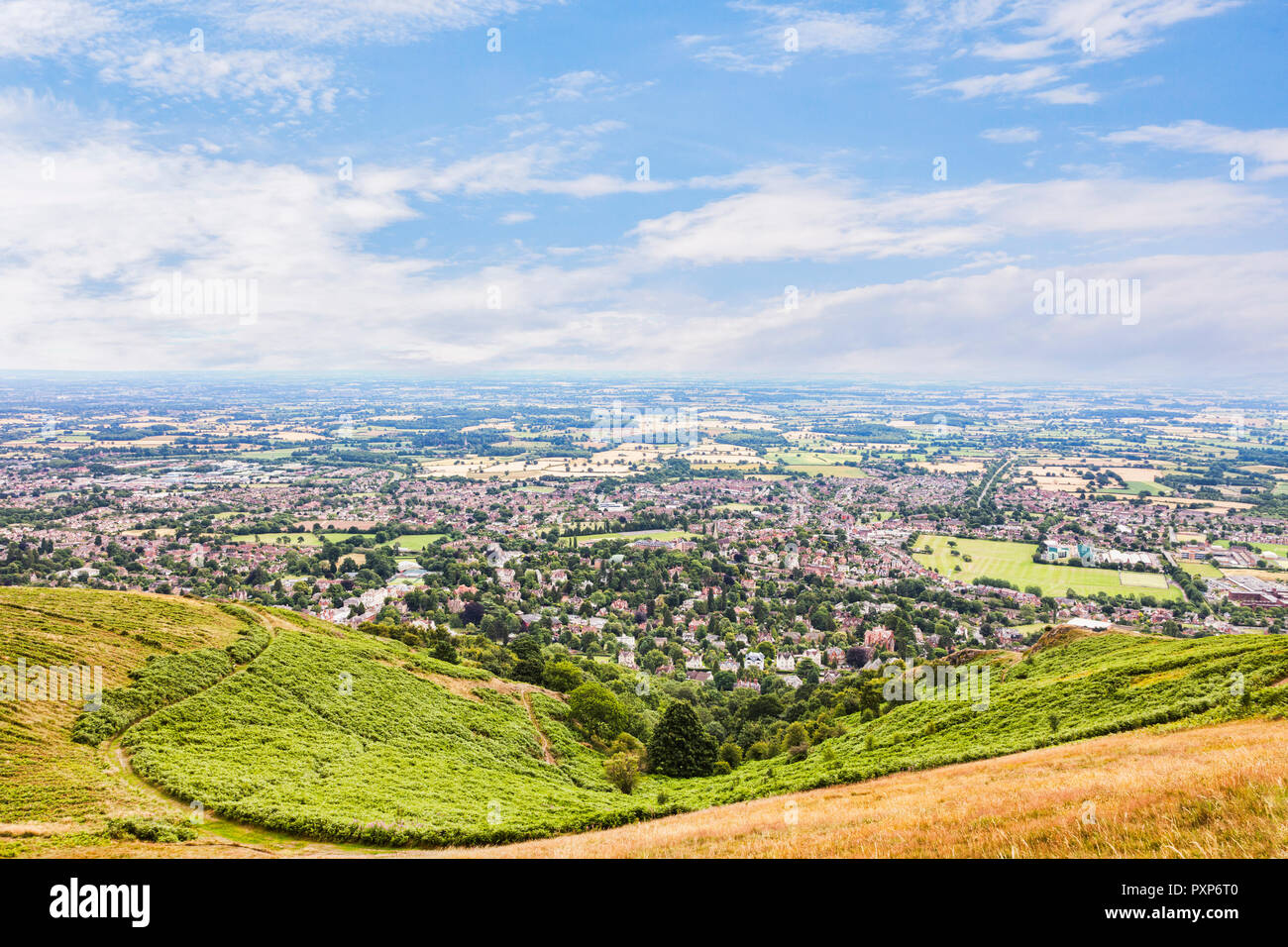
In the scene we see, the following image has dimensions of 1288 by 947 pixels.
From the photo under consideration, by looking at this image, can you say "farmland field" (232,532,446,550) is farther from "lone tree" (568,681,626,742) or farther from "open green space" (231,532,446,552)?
"lone tree" (568,681,626,742)

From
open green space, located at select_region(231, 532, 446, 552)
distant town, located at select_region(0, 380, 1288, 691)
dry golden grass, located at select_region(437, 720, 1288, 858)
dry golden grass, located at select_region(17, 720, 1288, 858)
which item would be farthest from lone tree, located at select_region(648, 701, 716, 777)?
open green space, located at select_region(231, 532, 446, 552)

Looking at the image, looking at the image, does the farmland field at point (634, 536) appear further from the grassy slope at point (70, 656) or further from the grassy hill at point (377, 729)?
the grassy slope at point (70, 656)

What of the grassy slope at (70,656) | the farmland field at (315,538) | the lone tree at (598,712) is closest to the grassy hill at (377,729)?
the grassy slope at (70,656)

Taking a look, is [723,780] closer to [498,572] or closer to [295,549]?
[498,572]
